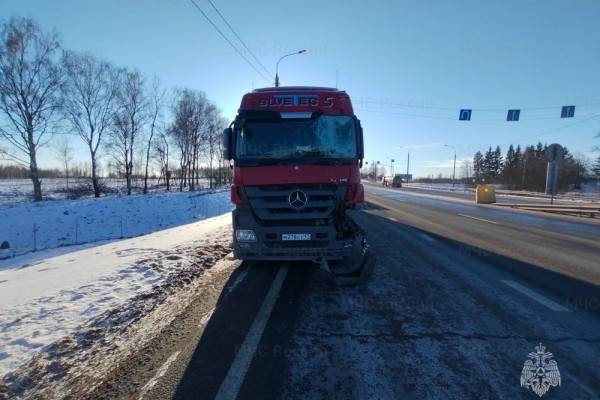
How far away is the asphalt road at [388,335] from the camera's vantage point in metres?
3.36

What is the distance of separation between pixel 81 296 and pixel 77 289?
45 centimetres

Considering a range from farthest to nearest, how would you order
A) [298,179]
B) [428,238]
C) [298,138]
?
[428,238] → [298,138] → [298,179]

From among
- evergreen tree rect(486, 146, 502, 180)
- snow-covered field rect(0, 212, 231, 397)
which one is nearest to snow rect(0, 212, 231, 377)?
snow-covered field rect(0, 212, 231, 397)

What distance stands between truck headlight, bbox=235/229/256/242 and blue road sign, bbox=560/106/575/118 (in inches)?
1052

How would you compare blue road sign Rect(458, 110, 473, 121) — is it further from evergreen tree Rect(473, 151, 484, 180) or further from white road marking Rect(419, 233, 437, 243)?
evergreen tree Rect(473, 151, 484, 180)

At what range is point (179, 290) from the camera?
6.41 m

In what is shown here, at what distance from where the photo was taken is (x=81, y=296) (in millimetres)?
5895

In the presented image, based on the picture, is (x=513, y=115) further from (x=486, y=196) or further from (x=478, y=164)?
(x=478, y=164)

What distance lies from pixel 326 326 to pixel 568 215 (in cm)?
2392

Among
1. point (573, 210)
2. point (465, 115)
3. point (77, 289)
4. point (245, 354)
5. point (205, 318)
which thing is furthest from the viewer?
point (465, 115)

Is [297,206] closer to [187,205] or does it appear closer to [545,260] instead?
[545,260]

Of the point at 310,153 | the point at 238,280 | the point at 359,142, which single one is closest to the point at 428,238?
the point at 359,142

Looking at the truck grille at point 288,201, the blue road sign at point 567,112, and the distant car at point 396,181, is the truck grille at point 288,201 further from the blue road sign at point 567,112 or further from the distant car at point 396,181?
the distant car at point 396,181

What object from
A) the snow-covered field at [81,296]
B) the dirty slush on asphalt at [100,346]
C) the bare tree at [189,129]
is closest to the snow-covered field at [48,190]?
the bare tree at [189,129]
